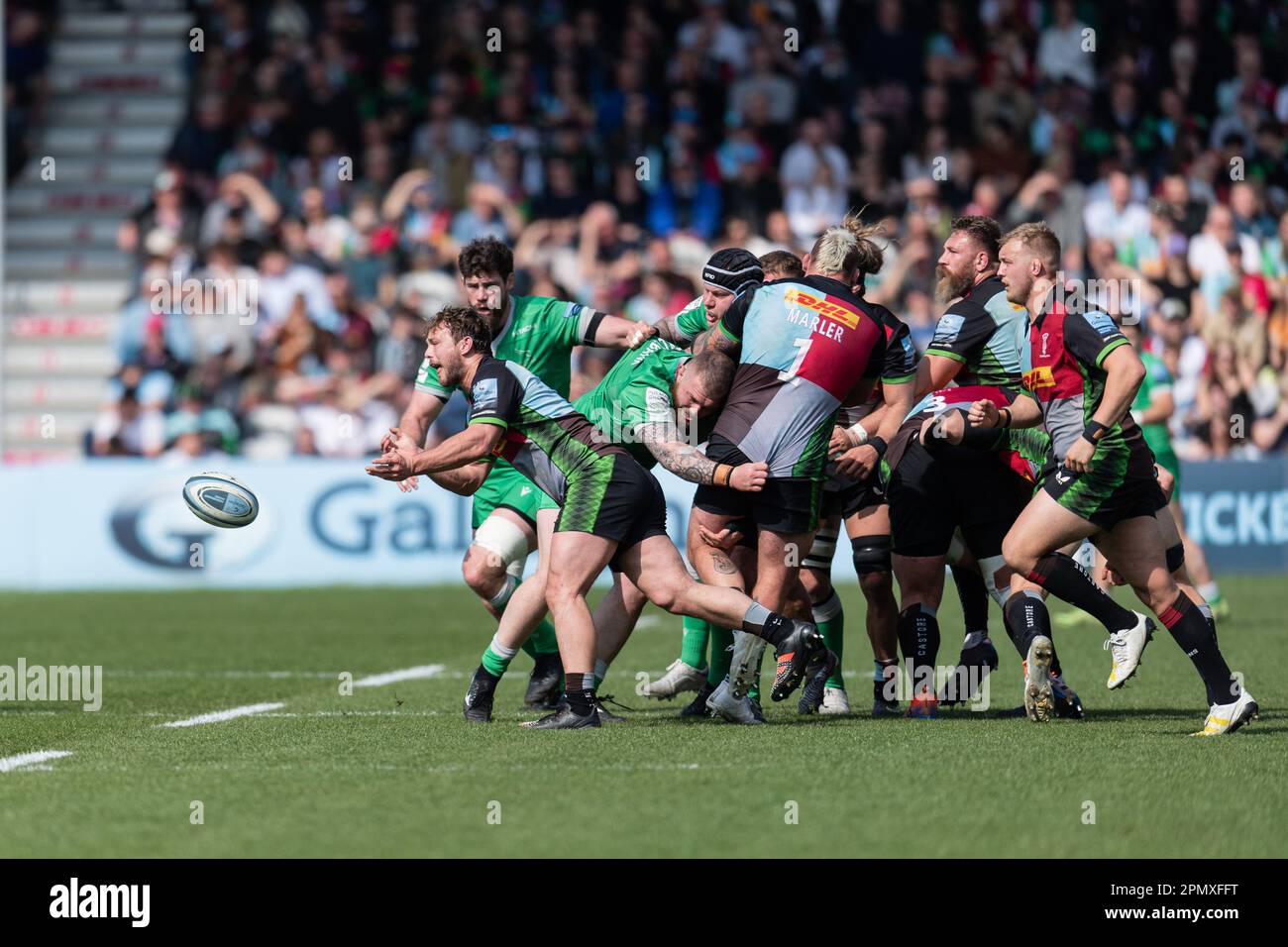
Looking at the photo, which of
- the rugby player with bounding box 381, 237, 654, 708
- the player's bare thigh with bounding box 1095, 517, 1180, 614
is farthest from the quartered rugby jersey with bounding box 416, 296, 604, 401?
the player's bare thigh with bounding box 1095, 517, 1180, 614

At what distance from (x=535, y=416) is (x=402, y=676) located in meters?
3.36

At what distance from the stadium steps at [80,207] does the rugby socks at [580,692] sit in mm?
14943

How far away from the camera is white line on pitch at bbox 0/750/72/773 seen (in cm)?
777

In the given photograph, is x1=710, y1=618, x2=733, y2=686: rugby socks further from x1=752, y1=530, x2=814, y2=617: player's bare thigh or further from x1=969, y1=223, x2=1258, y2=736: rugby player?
x1=969, y1=223, x2=1258, y2=736: rugby player

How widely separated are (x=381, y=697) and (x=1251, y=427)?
42.4 ft

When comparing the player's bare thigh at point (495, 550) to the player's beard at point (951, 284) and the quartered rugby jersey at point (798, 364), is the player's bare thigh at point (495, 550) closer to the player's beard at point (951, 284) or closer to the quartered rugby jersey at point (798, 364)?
the quartered rugby jersey at point (798, 364)

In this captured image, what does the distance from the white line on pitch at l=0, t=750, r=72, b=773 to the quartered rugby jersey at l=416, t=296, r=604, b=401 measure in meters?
2.89

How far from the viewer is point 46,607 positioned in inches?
682

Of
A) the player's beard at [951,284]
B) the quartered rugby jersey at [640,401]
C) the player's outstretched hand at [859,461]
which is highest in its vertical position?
the player's beard at [951,284]

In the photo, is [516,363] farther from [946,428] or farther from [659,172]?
[659,172]

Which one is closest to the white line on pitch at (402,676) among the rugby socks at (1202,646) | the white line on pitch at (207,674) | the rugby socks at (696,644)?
the white line on pitch at (207,674)

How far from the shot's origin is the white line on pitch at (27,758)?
25.5 ft

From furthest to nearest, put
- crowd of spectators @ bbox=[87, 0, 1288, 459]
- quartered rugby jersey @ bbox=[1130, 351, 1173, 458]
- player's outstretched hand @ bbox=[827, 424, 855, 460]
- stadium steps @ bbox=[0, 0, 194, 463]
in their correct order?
stadium steps @ bbox=[0, 0, 194, 463] < crowd of spectators @ bbox=[87, 0, 1288, 459] < quartered rugby jersey @ bbox=[1130, 351, 1173, 458] < player's outstretched hand @ bbox=[827, 424, 855, 460]

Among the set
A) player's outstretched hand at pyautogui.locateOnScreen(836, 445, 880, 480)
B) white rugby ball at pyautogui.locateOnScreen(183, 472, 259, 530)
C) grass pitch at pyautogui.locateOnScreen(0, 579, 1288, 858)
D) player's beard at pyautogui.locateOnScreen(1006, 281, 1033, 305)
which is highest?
player's beard at pyautogui.locateOnScreen(1006, 281, 1033, 305)
